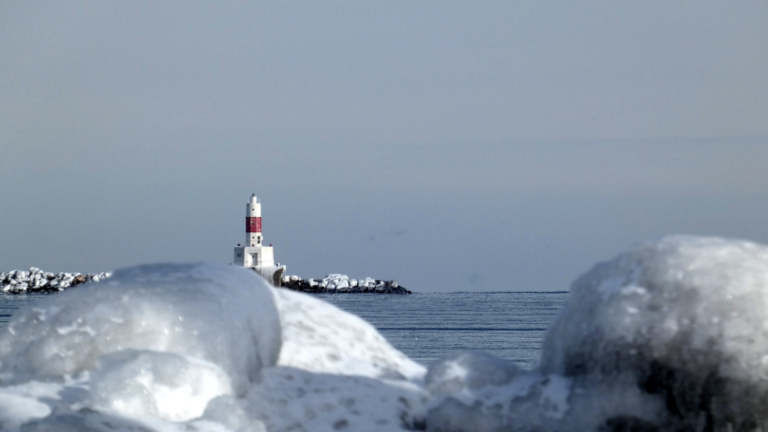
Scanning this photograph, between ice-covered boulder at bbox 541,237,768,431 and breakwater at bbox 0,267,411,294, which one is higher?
ice-covered boulder at bbox 541,237,768,431

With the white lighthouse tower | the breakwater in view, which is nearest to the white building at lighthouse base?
the white lighthouse tower

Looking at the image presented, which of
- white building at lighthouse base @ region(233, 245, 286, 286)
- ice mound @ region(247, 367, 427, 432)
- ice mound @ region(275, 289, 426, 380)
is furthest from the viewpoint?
white building at lighthouse base @ region(233, 245, 286, 286)

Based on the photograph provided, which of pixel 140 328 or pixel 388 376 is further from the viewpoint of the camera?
pixel 388 376

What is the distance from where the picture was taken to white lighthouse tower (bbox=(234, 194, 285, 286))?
8275 cm

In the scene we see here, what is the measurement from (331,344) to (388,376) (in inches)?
18.7

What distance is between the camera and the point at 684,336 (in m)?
4.50

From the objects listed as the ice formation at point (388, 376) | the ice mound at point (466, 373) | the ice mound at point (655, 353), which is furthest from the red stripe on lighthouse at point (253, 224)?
the ice mound at point (655, 353)

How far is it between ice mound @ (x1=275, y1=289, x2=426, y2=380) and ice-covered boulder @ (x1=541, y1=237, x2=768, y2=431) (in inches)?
59.8

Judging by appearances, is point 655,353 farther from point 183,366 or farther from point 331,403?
point 183,366

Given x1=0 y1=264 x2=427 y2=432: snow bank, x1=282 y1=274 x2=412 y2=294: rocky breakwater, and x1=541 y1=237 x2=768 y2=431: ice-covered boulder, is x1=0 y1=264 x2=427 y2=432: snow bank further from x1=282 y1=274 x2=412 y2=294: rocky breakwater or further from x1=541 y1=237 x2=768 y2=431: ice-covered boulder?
x1=282 y1=274 x2=412 y2=294: rocky breakwater

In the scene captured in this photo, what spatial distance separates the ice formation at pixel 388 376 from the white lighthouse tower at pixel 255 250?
77.3 m

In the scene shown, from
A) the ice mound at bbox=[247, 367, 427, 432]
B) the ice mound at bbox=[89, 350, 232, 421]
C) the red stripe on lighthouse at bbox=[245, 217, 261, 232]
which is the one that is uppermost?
the ice mound at bbox=[89, 350, 232, 421]

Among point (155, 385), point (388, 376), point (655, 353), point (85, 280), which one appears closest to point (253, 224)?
point (85, 280)

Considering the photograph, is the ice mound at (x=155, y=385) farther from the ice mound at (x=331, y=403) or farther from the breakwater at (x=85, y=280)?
the breakwater at (x=85, y=280)
